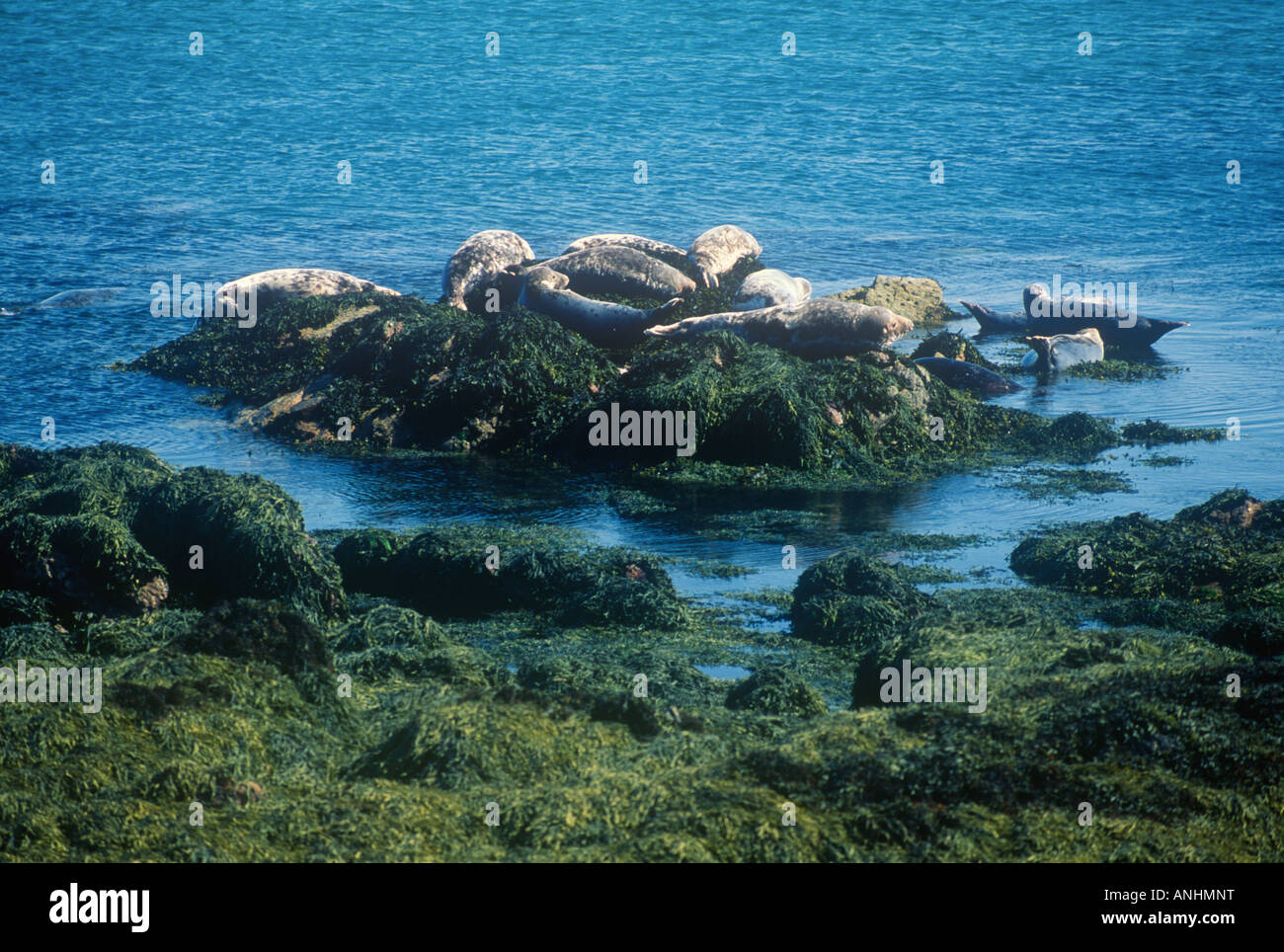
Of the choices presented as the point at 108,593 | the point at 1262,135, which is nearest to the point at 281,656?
the point at 108,593

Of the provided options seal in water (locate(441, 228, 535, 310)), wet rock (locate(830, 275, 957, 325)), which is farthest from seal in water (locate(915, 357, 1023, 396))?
seal in water (locate(441, 228, 535, 310))

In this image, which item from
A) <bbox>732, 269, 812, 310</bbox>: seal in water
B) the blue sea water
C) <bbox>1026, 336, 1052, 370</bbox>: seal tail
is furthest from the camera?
<bbox>732, 269, 812, 310</bbox>: seal in water

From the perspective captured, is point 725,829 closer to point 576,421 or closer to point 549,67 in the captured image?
point 576,421

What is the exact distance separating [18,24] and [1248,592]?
4350cm

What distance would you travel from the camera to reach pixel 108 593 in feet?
31.0

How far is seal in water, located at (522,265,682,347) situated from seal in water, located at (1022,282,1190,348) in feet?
17.3

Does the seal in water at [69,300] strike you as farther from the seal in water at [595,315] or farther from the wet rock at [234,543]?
the wet rock at [234,543]

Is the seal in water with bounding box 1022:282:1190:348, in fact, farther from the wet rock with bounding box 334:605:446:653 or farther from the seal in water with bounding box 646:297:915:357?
the wet rock with bounding box 334:605:446:653

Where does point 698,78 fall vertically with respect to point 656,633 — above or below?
above

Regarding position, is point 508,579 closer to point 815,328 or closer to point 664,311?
point 815,328

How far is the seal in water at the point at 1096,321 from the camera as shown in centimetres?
1820

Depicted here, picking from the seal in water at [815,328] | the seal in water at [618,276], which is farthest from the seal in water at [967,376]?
the seal in water at [618,276]

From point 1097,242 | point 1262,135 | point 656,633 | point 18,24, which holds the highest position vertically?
point 18,24

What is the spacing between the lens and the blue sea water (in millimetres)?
14453
